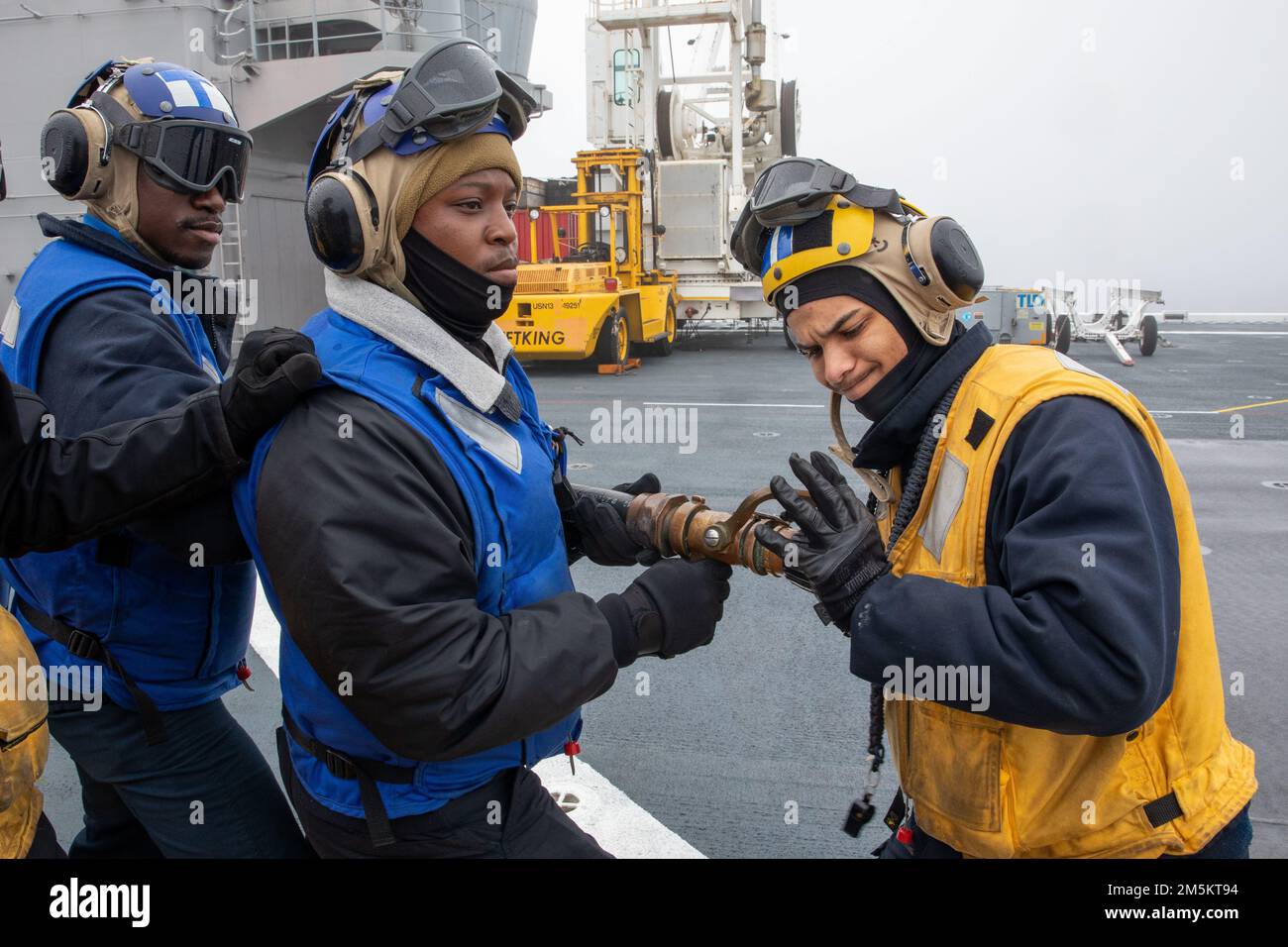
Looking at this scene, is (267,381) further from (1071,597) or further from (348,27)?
(348,27)

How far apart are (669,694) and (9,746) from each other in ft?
10.3

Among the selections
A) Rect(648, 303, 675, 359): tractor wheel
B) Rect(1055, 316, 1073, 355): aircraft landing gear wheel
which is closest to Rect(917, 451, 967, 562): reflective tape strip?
Rect(648, 303, 675, 359): tractor wheel

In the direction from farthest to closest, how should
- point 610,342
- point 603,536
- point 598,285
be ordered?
point 598,285, point 610,342, point 603,536

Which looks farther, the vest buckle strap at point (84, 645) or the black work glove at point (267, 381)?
the vest buckle strap at point (84, 645)

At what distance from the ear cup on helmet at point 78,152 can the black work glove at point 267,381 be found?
1050 millimetres

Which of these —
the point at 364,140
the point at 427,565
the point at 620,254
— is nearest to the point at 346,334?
the point at 364,140

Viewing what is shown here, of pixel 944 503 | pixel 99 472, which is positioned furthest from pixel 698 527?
pixel 99 472

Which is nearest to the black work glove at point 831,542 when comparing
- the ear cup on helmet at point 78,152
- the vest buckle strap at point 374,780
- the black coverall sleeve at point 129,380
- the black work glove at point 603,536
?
the black work glove at point 603,536

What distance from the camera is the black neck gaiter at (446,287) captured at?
1.98m

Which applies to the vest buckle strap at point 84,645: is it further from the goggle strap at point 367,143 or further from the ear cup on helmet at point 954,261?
the ear cup on helmet at point 954,261

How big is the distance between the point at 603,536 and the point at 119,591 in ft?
3.96

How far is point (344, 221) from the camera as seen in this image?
6.02 ft

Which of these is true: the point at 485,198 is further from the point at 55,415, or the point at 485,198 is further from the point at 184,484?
the point at 55,415

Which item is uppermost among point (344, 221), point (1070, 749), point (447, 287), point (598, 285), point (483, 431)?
point (598, 285)
